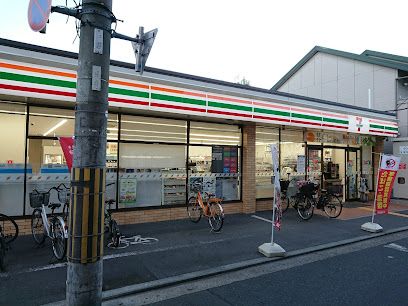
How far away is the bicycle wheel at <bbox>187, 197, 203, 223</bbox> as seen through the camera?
31.1 ft

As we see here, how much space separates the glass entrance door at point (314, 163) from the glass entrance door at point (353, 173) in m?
1.93

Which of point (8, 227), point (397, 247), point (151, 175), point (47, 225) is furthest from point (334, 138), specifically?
point (8, 227)

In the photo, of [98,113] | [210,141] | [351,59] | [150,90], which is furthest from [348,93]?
[98,113]

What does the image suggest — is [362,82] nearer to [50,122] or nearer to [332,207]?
[332,207]

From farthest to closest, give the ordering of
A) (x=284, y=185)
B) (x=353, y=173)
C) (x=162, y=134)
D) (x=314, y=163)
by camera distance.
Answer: (x=353, y=173) < (x=314, y=163) < (x=284, y=185) < (x=162, y=134)

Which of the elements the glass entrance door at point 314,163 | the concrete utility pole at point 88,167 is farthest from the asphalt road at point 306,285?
the glass entrance door at point 314,163

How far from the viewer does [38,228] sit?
7133 millimetres

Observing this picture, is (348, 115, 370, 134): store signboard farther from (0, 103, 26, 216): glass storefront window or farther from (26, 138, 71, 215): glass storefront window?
(0, 103, 26, 216): glass storefront window

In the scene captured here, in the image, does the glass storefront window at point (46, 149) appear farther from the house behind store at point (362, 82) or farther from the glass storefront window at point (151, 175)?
the house behind store at point (362, 82)

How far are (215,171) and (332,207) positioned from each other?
415 centimetres

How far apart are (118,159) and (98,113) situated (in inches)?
224

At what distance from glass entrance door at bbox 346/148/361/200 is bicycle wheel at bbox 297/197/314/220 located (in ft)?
17.4

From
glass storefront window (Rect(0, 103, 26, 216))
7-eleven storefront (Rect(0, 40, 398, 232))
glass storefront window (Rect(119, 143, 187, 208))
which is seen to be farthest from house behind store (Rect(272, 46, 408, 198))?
glass storefront window (Rect(0, 103, 26, 216))

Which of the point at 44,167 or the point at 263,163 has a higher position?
the point at 263,163
